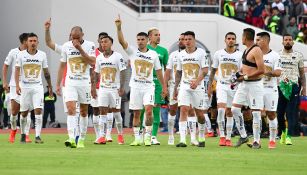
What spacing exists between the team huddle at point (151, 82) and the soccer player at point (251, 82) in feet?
0.07

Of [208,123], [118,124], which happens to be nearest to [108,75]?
[118,124]

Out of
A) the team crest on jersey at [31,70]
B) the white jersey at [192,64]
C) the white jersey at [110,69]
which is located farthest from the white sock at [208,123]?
the white jersey at [192,64]

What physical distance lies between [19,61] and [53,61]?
68.5ft

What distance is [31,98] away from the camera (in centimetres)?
2792

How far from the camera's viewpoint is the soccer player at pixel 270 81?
26.5 metres

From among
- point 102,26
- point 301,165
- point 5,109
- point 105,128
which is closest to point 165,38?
point 102,26

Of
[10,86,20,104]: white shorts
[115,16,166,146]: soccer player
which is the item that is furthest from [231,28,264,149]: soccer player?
[10,86,20,104]: white shorts

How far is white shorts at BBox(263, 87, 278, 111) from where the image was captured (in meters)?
26.7

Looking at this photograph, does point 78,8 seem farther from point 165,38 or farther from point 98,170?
point 98,170

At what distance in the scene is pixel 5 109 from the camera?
45750 mm

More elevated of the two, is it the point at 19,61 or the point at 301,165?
the point at 19,61

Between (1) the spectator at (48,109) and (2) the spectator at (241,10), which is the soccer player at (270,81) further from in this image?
(2) the spectator at (241,10)

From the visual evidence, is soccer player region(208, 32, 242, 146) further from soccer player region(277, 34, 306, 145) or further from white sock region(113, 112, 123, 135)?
white sock region(113, 112, 123, 135)

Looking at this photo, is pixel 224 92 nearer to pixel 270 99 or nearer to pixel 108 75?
pixel 270 99
